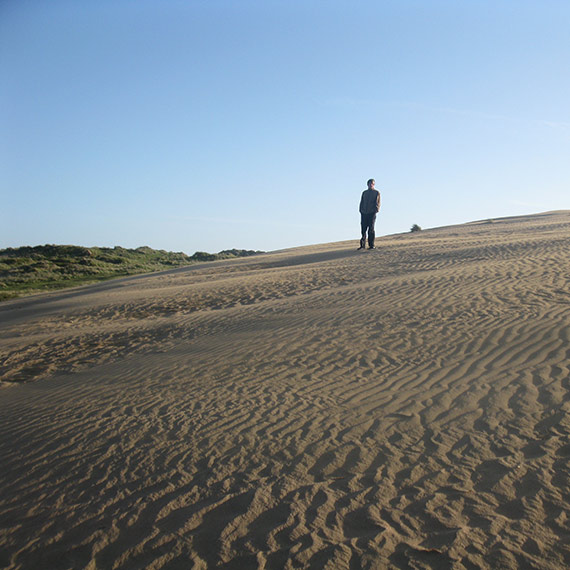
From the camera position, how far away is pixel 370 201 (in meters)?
18.4

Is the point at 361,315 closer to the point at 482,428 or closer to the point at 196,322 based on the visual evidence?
the point at 196,322

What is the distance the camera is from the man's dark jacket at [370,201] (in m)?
18.2

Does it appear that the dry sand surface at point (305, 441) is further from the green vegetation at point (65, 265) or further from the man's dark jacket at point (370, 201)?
the green vegetation at point (65, 265)

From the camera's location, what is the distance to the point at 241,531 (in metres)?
3.43

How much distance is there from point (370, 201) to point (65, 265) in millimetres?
25267

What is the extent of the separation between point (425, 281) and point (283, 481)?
8.56m

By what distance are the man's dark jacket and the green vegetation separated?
16.4 meters

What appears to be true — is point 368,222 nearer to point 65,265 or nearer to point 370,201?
point 370,201

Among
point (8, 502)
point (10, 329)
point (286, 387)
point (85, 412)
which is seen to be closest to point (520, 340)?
point (286, 387)

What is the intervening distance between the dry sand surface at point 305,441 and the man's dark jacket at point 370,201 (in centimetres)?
886

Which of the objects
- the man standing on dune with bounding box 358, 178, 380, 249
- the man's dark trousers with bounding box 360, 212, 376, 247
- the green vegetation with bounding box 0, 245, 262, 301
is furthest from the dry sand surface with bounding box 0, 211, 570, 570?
the green vegetation with bounding box 0, 245, 262, 301

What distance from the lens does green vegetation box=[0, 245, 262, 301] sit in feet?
97.7

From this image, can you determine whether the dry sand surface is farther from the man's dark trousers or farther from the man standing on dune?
the man's dark trousers

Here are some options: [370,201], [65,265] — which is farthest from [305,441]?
[65,265]
